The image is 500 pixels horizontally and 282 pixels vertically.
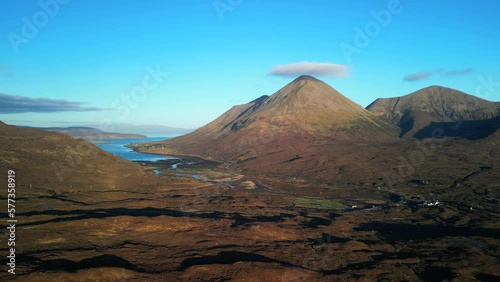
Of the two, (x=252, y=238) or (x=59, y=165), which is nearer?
(x=252, y=238)

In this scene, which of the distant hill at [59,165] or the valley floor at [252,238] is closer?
the valley floor at [252,238]

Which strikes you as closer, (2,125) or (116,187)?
(116,187)

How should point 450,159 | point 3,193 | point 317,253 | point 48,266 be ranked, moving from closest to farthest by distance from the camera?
point 48,266 → point 317,253 → point 3,193 → point 450,159

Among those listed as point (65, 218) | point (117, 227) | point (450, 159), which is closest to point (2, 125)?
point (65, 218)

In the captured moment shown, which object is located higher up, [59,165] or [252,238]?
[59,165]

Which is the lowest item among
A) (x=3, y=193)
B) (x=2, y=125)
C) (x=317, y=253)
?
(x=317, y=253)

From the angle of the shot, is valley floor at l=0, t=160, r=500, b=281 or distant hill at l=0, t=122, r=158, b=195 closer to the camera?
valley floor at l=0, t=160, r=500, b=281

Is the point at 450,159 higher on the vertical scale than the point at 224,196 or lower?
higher

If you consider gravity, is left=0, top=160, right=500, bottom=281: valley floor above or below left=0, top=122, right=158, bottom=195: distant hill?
below

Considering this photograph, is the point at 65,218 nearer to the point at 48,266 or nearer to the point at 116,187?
the point at 48,266

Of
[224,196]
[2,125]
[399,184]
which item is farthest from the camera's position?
[2,125]

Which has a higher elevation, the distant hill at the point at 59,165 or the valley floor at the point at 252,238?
the distant hill at the point at 59,165
